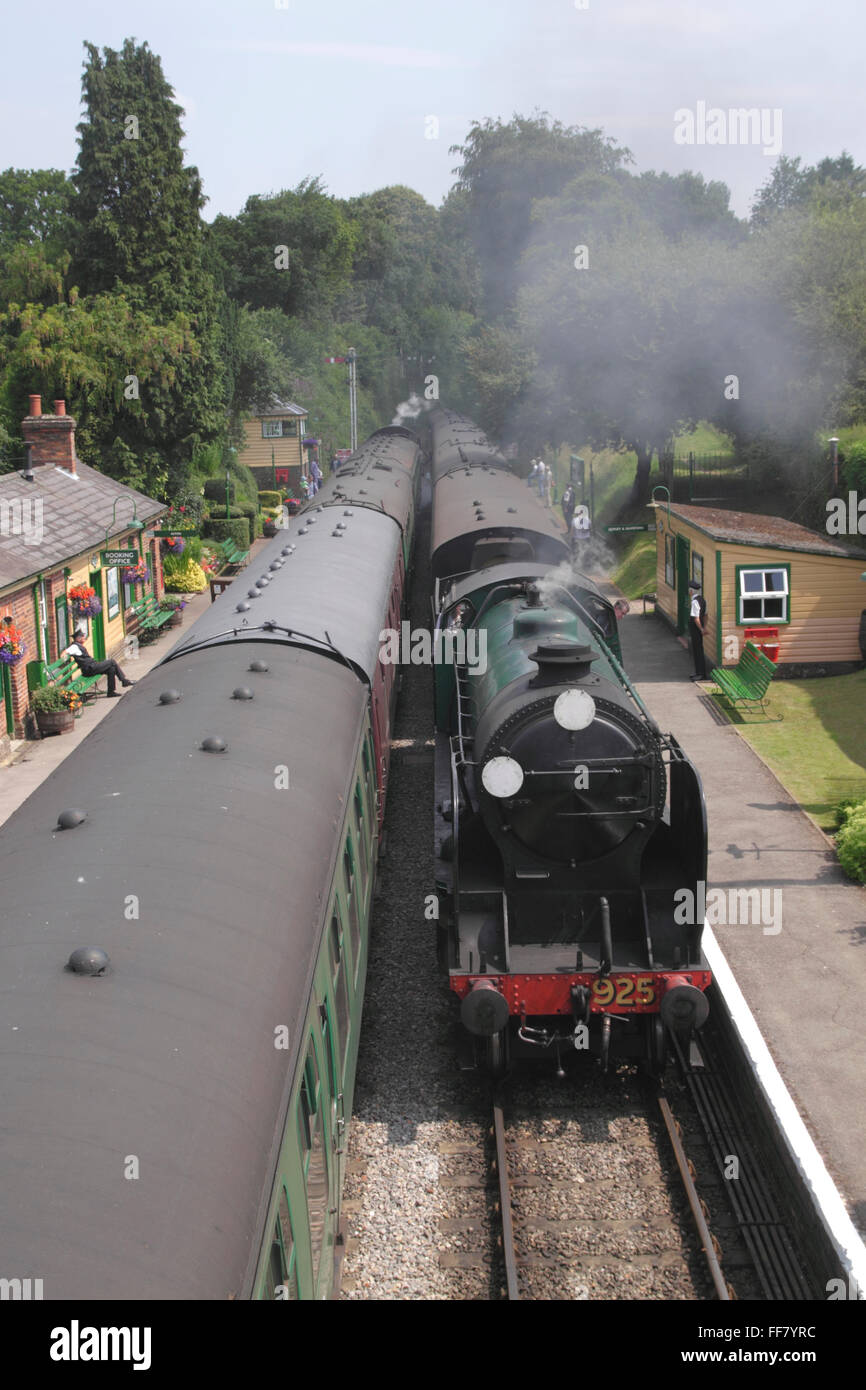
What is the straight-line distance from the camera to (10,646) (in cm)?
1630

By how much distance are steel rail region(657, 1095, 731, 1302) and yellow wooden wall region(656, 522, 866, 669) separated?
12.1 m

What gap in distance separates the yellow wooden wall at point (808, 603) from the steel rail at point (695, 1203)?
12.1 metres

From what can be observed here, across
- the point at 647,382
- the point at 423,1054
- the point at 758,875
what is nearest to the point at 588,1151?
the point at 423,1054

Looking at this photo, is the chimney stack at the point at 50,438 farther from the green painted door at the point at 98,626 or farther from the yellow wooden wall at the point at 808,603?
the yellow wooden wall at the point at 808,603

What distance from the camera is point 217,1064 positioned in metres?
4.23

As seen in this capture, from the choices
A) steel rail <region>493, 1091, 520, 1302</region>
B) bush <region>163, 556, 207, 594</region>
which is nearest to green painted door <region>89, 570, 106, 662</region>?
bush <region>163, 556, 207, 594</region>

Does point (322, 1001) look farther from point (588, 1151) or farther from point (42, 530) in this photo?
point (42, 530)

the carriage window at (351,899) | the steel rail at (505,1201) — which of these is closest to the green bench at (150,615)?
the carriage window at (351,899)

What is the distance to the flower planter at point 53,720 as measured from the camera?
17.6m

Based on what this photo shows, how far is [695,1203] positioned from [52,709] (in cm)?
1285

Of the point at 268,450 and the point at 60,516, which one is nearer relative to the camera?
the point at 60,516

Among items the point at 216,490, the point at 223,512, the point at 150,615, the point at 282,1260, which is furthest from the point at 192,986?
the point at 216,490

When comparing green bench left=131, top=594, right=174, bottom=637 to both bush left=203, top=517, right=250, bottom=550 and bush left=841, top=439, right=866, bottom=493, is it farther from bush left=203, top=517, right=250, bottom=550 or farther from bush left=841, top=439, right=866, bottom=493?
bush left=841, top=439, right=866, bottom=493

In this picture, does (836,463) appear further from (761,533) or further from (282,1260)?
(282,1260)
